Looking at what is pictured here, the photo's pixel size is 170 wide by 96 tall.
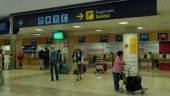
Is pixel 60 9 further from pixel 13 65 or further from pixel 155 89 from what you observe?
pixel 13 65

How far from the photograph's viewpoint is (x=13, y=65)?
1688 cm

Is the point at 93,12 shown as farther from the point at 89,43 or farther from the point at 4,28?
the point at 89,43

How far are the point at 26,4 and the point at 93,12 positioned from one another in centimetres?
267

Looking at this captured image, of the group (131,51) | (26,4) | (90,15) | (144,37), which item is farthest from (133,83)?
(144,37)

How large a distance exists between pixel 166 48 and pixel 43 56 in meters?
10.8

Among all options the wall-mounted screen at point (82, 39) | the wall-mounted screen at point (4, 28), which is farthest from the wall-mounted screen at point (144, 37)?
the wall-mounted screen at point (4, 28)

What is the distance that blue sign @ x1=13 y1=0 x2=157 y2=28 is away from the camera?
8812 millimetres

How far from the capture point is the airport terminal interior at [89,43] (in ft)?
32.0

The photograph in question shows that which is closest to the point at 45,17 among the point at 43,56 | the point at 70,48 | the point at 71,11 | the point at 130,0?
the point at 71,11

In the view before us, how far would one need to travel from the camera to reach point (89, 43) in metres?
27.4

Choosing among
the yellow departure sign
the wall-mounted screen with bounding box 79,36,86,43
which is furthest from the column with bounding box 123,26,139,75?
the wall-mounted screen with bounding box 79,36,86,43

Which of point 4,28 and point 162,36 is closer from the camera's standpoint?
point 4,28

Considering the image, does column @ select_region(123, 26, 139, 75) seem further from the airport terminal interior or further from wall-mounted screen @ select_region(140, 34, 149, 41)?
wall-mounted screen @ select_region(140, 34, 149, 41)

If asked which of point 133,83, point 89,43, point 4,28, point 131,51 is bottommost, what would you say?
point 133,83
